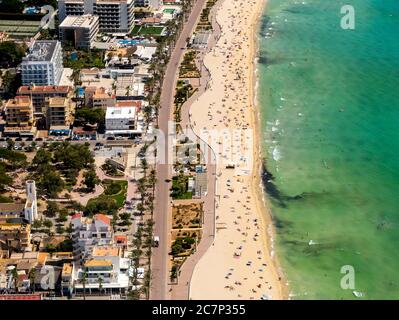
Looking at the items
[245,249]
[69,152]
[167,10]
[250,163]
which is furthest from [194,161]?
[167,10]

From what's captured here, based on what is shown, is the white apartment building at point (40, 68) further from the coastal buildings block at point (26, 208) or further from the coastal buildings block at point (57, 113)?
the coastal buildings block at point (26, 208)

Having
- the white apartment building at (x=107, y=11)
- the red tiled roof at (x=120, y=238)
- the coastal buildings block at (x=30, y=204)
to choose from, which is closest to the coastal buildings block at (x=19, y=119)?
the coastal buildings block at (x=30, y=204)

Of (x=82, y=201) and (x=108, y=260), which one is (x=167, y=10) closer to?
(x=82, y=201)

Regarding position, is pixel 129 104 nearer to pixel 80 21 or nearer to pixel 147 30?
pixel 80 21

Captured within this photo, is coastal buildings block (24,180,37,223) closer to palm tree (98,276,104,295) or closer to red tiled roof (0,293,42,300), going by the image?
red tiled roof (0,293,42,300)

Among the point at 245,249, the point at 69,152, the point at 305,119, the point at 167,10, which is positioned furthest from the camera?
the point at 167,10
